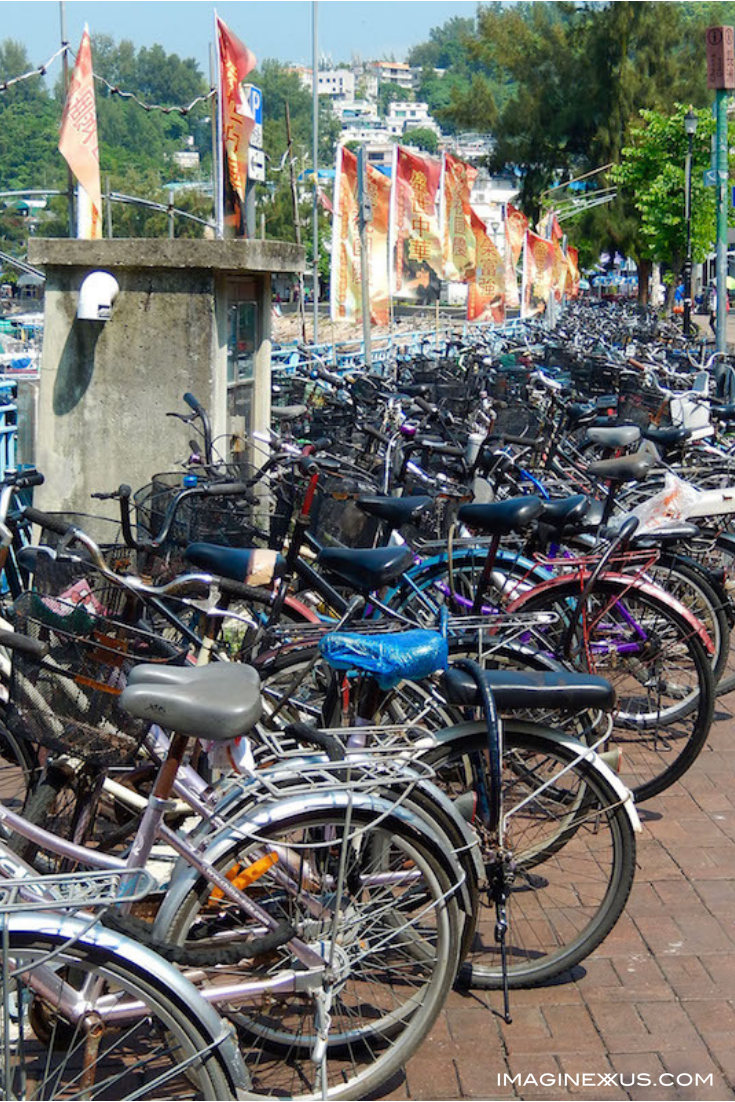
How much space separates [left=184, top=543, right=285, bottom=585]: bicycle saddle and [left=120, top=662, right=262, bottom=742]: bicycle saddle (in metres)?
1.01

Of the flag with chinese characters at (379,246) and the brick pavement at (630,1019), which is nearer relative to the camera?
the brick pavement at (630,1019)

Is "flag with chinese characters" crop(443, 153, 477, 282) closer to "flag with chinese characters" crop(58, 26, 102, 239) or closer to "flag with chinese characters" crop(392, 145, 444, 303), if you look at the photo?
"flag with chinese characters" crop(392, 145, 444, 303)

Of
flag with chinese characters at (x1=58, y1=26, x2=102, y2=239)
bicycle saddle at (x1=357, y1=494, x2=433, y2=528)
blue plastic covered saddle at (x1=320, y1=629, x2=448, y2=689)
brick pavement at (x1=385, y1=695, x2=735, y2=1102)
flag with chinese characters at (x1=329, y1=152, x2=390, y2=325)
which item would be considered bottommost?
brick pavement at (x1=385, y1=695, x2=735, y2=1102)

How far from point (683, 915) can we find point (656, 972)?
1.27ft

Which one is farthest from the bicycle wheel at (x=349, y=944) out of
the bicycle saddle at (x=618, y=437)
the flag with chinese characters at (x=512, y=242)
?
the flag with chinese characters at (x=512, y=242)

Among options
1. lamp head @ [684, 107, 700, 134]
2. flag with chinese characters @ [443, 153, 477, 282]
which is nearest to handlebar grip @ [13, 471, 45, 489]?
flag with chinese characters @ [443, 153, 477, 282]

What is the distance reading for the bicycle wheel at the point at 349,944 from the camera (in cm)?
292

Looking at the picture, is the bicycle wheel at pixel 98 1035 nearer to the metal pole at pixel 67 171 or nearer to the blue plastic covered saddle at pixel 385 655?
the blue plastic covered saddle at pixel 385 655

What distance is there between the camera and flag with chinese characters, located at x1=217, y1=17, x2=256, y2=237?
8.02 m

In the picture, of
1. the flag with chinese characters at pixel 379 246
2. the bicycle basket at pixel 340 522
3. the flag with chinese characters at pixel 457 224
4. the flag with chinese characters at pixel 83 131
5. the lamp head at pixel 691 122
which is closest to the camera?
the bicycle basket at pixel 340 522

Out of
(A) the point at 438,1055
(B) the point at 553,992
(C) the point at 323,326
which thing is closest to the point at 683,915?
(B) the point at 553,992

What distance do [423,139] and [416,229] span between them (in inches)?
6658

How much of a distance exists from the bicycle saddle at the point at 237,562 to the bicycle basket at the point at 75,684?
0.75m

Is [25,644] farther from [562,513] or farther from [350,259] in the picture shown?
[350,259]
